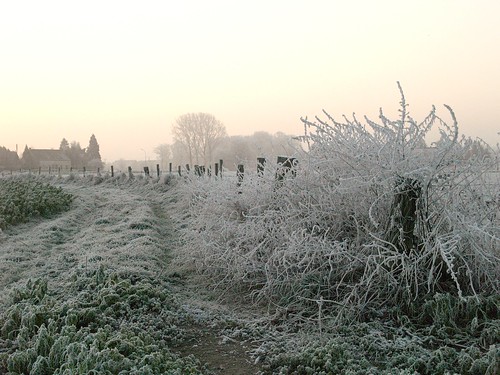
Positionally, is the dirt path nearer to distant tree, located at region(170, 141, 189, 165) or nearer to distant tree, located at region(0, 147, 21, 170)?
distant tree, located at region(0, 147, 21, 170)

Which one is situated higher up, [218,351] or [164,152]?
[164,152]

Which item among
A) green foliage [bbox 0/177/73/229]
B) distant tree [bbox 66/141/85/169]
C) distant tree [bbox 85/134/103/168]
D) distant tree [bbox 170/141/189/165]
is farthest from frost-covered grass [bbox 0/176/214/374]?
distant tree [bbox 85/134/103/168]

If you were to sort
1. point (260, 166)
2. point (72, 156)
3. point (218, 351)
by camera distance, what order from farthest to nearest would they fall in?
point (72, 156)
point (260, 166)
point (218, 351)

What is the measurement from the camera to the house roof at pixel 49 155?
7681cm

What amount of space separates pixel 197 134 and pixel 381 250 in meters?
71.8

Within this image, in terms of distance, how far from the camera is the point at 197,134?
76.0 meters

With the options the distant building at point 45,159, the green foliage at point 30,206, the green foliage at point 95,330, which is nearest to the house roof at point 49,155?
the distant building at point 45,159

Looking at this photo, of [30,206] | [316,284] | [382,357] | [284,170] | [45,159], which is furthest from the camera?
[45,159]

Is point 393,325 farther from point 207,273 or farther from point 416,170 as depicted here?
point 207,273

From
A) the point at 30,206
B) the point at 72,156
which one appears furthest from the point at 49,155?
the point at 30,206

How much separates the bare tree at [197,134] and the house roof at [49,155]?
19.6 meters

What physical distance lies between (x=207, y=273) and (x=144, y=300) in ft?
6.14

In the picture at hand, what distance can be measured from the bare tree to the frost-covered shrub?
68.7 metres

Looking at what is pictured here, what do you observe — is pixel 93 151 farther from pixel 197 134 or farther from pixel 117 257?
pixel 117 257
